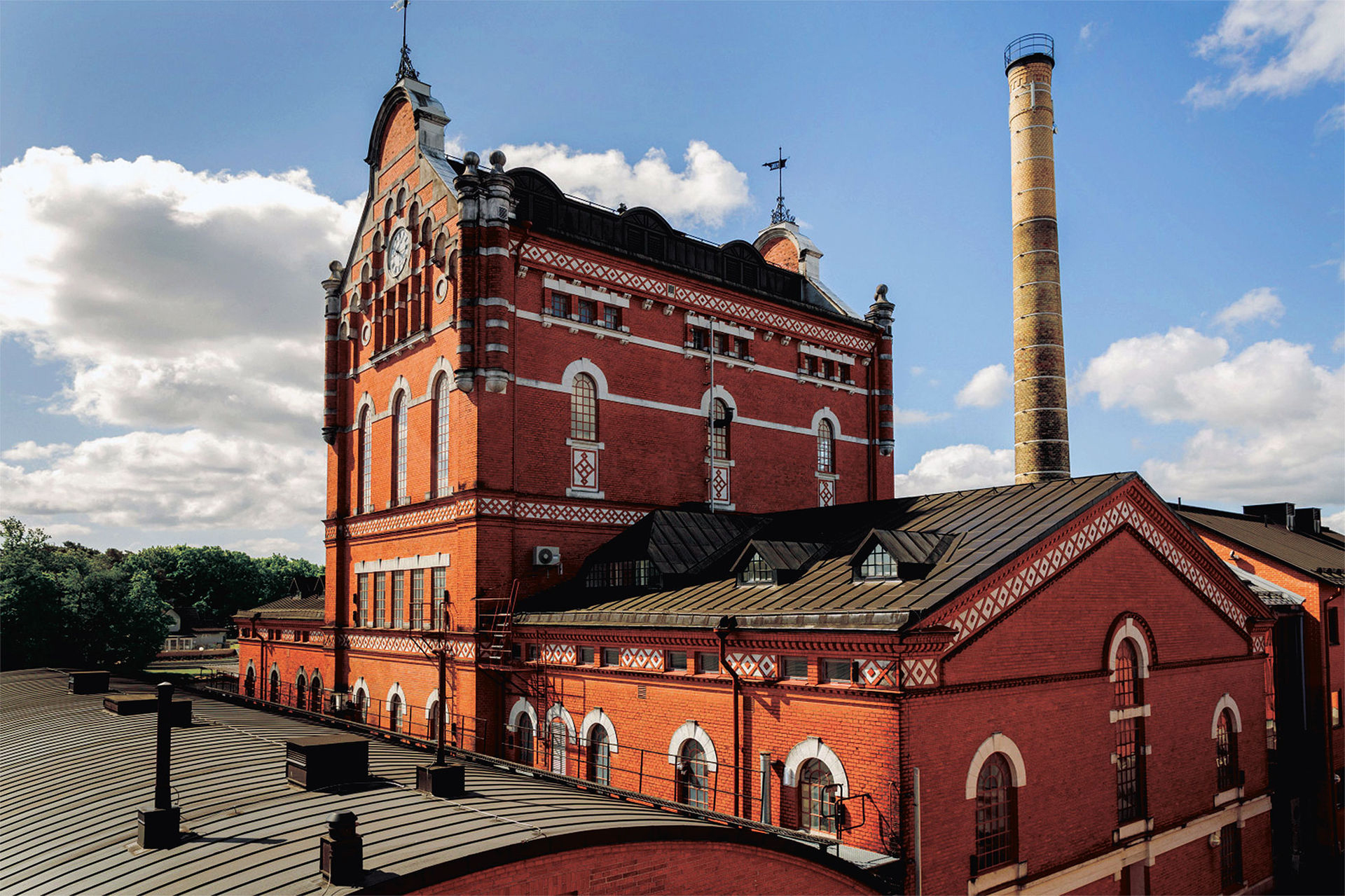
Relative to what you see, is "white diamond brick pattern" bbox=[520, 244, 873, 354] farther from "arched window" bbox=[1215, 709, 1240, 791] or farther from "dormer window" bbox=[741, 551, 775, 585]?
"arched window" bbox=[1215, 709, 1240, 791]

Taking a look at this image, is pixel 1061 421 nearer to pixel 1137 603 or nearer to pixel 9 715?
pixel 1137 603

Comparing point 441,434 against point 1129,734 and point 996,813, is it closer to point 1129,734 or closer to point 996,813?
point 996,813

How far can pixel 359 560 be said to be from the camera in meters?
35.3

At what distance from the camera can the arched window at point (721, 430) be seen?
1312 inches

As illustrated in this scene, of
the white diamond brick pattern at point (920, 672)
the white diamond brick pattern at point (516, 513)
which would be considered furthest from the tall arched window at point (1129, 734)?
the white diamond brick pattern at point (516, 513)

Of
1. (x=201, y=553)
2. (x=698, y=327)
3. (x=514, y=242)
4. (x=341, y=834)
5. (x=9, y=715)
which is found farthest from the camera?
(x=201, y=553)

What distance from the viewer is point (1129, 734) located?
72.0 ft

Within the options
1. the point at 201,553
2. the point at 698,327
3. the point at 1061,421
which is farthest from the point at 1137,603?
the point at 201,553

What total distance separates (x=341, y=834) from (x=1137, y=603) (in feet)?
61.4

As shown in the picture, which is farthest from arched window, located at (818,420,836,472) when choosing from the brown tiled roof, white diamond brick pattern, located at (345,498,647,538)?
white diamond brick pattern, located at (345,498,647,538)

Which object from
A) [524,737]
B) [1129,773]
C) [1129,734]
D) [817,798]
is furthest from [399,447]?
[1129,773]

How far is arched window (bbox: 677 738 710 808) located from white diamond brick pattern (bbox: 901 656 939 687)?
605 centimetres

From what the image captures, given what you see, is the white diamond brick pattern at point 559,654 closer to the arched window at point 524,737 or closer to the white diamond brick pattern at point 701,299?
the arched window at point 524,737

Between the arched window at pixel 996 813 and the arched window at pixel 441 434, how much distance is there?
729 inches
